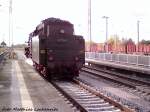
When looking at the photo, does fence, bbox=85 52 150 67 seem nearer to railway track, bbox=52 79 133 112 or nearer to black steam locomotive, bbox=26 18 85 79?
black steam locomotive, bbox=26 18 85 79

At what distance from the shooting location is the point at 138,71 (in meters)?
28.5

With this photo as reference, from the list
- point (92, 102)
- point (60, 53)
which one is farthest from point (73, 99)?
point (60, 53)

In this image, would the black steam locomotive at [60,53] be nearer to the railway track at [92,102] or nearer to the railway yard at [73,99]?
the railway yard at [73,99]

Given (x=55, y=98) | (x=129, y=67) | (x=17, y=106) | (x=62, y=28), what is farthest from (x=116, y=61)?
(x=17, y=106)

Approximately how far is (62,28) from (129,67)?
6426mm

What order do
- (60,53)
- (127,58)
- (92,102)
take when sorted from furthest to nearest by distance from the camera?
(127,58) < (60,53) < (92,102)

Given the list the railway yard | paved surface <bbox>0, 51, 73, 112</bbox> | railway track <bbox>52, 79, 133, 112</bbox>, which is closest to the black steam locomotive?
the railway yard

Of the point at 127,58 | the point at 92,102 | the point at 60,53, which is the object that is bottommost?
the point at 92,102

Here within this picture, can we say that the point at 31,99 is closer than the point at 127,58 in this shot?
Yes

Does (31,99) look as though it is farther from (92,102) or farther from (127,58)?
(127,58)

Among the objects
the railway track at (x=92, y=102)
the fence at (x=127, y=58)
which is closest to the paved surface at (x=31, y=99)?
the railway track at (x=92, y=102)

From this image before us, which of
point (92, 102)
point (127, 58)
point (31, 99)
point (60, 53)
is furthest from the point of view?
point (127, 58)

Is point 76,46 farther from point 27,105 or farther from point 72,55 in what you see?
point 27,105

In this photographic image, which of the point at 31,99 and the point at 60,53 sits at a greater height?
the point at 60,53
